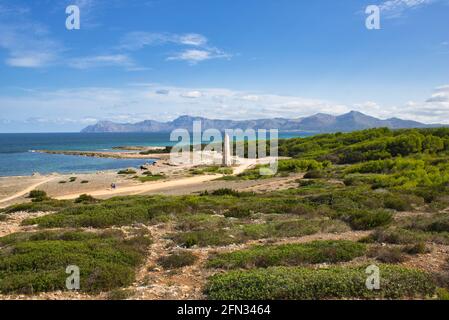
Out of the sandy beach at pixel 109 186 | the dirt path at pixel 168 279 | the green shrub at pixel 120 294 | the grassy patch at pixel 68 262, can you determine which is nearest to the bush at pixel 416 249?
the dirt path at pixel 168 279

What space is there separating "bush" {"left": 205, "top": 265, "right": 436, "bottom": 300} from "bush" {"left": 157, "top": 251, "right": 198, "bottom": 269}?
6.69ft

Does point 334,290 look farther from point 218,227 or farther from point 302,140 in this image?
point 302,140

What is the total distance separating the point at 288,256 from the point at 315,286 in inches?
99.2

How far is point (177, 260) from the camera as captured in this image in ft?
38.9

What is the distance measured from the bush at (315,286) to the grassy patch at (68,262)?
9.40ft

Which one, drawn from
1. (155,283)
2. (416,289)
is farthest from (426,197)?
(155,283)

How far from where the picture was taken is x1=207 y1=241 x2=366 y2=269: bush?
37.6 feet

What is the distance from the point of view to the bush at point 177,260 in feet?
38.6

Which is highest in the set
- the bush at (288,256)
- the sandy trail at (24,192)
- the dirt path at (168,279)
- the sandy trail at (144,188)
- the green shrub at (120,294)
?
the bush at (288,256)

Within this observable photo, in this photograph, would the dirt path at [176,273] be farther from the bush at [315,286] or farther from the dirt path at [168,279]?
the bush at [315,286]

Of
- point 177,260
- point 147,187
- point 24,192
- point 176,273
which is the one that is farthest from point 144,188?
point 176,273

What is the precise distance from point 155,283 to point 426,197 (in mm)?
18269

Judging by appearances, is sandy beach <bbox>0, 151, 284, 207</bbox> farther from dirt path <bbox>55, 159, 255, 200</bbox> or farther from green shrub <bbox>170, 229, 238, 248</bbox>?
green shrub <bbox>170, 229, 238, 248</bbox>

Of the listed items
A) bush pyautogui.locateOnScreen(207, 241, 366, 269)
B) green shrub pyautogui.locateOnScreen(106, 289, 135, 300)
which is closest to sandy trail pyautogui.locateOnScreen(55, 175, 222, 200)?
bush pyautogui.locateOnScreen(207, 241, 366, 269)
